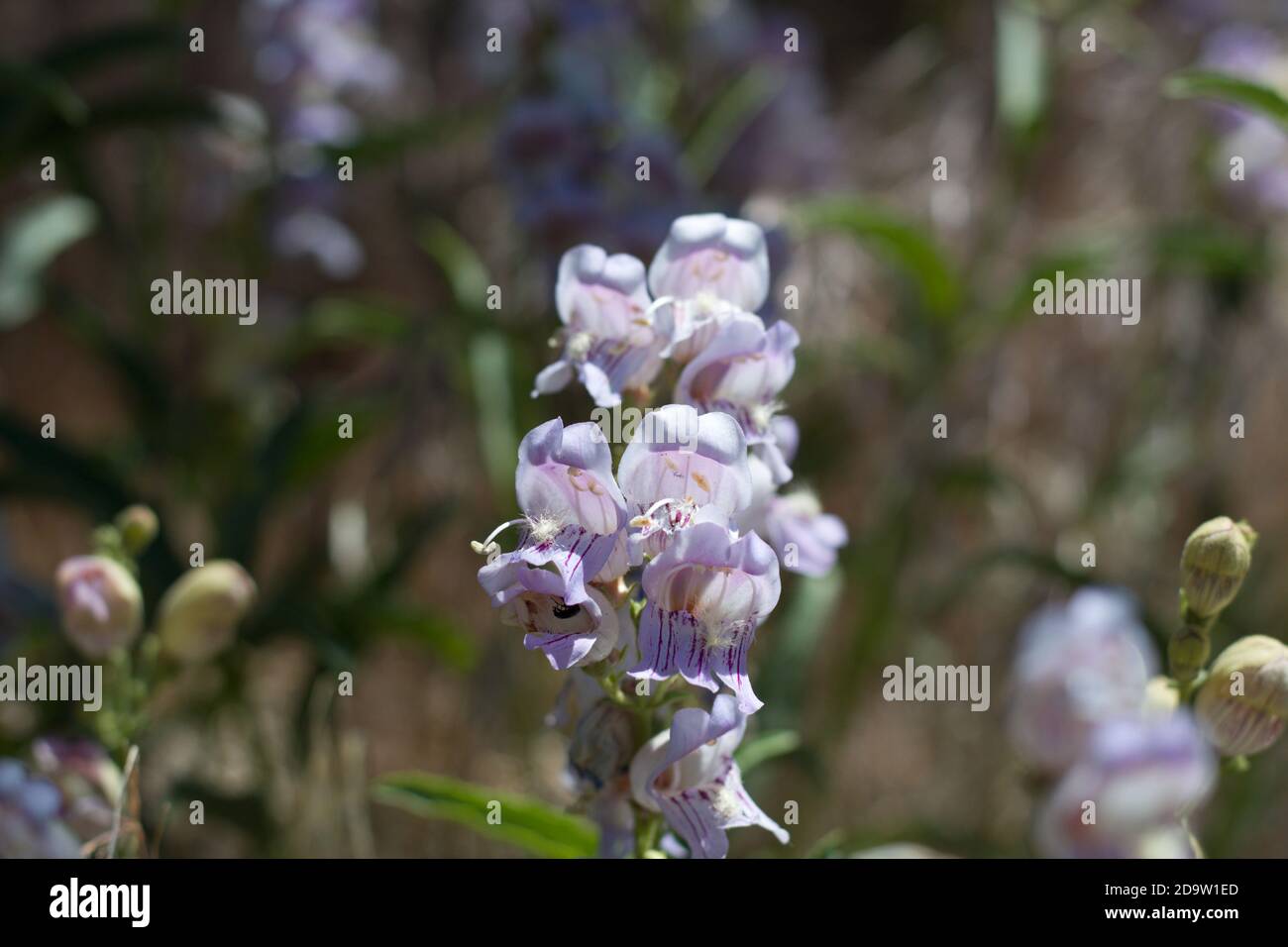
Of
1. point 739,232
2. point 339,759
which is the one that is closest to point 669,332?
point 739,232

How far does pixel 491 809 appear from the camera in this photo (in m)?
0.93

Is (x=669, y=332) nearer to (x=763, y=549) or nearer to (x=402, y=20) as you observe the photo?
(x=763, y=549)

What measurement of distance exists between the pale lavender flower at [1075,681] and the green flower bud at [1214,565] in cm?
6

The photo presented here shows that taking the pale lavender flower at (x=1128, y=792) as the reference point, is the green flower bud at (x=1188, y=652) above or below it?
above

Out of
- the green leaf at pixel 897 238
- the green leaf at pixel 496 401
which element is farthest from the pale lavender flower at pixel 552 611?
the green leaf at pixel 897 238

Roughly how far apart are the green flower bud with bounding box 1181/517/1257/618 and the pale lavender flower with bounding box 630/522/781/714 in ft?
0.99

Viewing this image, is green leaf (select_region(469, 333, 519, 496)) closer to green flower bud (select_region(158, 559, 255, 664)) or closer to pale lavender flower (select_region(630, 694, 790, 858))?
green flower bud (select_region(158, 559, 255, 664))

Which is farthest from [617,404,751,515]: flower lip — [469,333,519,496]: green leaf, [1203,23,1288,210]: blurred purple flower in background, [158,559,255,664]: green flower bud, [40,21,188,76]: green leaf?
[1203,23,1288,210]: blurred purple flower in background

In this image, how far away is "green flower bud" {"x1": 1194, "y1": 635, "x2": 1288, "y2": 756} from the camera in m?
0.84

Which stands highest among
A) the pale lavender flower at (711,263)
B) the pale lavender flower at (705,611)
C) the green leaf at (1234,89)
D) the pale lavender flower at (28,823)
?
the green leaf at (1234,89)

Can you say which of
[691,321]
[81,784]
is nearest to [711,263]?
[691,321]

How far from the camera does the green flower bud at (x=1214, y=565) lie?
0.86 meters

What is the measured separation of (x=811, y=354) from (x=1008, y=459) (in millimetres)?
716

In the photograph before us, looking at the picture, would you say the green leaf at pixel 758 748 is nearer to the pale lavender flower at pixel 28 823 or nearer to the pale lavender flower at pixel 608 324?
the pale lavender flower at pixel 608 324
